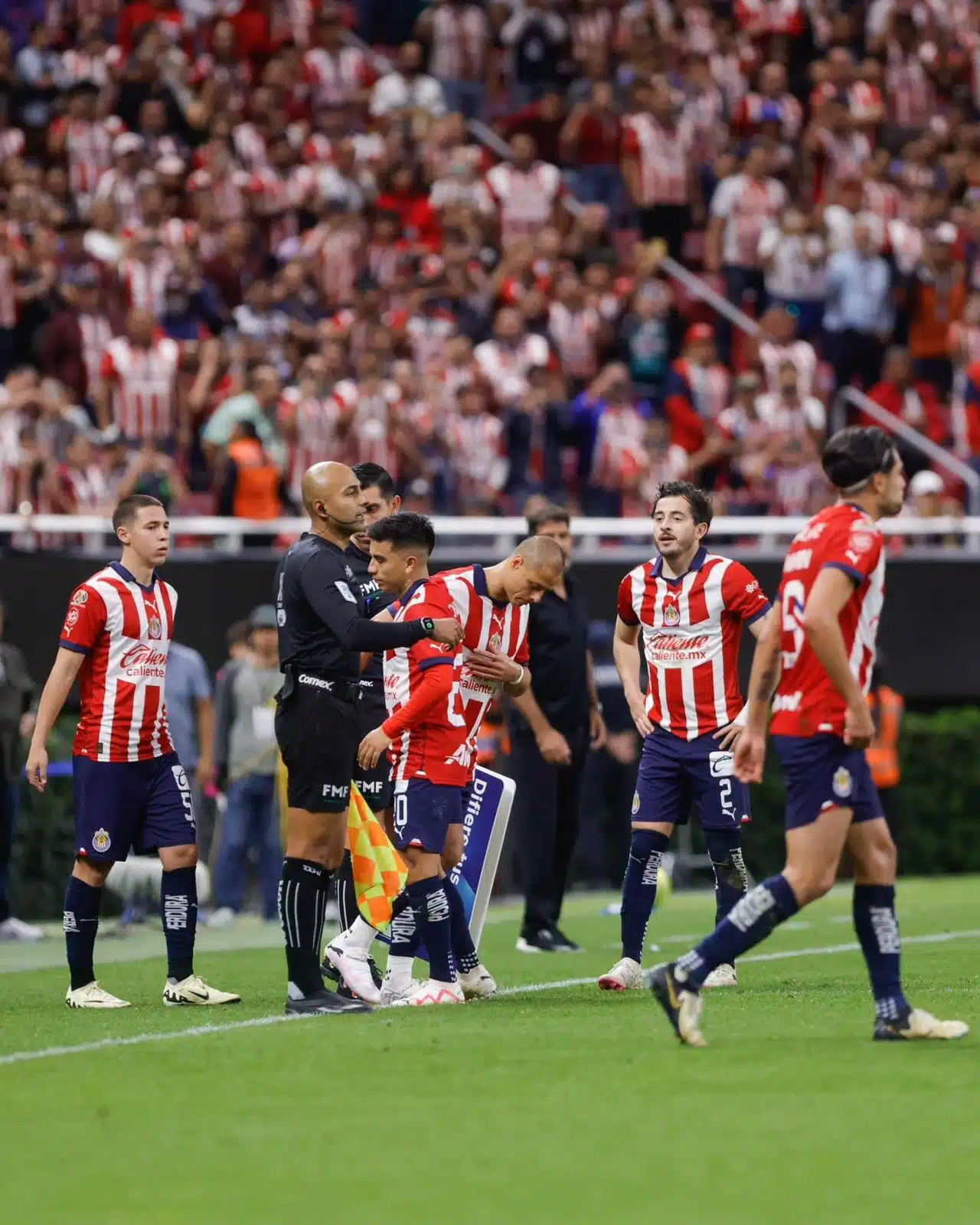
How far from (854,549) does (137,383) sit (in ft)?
38.7

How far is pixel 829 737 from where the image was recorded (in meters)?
7.58

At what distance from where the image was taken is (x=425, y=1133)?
20.4 feet

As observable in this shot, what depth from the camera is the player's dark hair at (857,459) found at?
7719 millimetres

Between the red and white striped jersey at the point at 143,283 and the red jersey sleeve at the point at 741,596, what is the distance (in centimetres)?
989

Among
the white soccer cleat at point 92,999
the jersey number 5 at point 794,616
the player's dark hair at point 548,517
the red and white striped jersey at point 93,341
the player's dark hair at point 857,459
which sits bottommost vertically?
the white soccer cleat at point 92,999

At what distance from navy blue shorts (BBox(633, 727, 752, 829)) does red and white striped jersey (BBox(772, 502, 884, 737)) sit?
2.78m

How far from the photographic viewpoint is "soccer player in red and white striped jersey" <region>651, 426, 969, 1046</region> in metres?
7.48

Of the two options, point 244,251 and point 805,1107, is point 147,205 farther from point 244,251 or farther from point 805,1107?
point 805,1107

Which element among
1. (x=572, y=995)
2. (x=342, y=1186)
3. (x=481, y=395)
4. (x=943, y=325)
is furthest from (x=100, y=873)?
(x=943, y=325)

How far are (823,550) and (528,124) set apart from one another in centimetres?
1779

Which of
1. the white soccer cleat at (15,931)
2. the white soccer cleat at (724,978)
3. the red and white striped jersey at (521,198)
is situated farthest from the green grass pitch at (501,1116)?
the red and white striped jersey at (521,198)

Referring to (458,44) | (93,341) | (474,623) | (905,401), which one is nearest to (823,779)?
(474,623)

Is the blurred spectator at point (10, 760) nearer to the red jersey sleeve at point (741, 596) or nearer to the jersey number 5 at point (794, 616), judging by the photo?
the red jersey sleeve at point (741, 596)

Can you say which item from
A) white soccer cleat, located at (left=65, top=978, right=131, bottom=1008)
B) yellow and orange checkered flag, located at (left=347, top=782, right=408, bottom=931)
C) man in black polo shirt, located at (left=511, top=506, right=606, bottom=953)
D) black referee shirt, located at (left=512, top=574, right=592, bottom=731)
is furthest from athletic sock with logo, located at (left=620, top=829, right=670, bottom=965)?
black referee shirt, located at (left=512, top=574, right=592, bottom=731)
